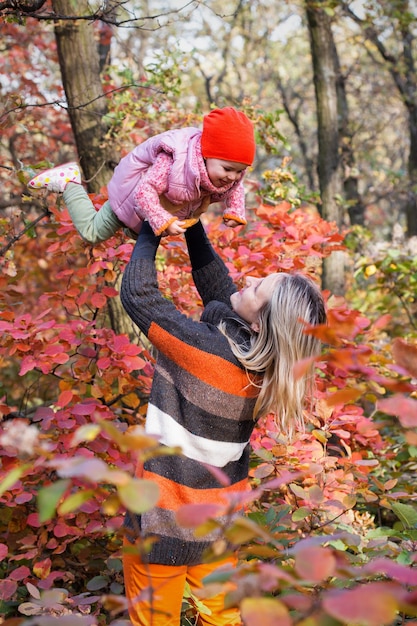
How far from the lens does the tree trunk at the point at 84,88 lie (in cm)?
350

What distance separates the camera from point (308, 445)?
2.42 m

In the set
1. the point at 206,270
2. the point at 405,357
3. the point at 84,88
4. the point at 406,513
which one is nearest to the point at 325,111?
the point at 84,88

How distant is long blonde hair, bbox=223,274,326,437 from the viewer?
5.70ft

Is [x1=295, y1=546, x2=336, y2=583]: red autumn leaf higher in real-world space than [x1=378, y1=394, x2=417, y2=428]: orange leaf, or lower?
lower

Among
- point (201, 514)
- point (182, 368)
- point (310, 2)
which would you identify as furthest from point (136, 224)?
point (310, 2)

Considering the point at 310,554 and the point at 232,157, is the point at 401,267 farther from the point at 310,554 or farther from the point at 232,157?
the point at 310,554

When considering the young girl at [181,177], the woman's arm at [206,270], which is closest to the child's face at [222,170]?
the young girl at [181,177]

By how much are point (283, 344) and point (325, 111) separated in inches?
177

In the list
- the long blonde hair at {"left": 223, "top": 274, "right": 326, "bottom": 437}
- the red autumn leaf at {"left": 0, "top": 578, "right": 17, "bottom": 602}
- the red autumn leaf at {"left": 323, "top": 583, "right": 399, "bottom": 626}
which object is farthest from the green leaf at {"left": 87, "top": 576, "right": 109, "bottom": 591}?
the red autumn leaf at {"left": 323, "top": 583, "right": 399, "bottom": 626}

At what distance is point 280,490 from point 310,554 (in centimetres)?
191

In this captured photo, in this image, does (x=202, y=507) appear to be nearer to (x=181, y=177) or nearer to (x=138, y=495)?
(x=138, y=495)

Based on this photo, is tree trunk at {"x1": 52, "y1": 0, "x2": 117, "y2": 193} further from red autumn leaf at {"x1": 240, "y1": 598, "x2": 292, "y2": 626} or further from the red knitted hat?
red autumn leaf at {"x1": 240, "y1": 598, "x2": 292, "y2": 626}

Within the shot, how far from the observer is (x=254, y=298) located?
1846mm

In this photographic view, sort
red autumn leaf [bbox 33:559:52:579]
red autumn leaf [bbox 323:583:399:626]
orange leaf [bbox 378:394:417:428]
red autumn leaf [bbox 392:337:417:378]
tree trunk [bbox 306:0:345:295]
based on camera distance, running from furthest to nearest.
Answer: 1. tree trunk [bbox 306:0:345:295]
2. red autumn leaf [bbox 33:559:52:579]
3. red autumn leaf [bbox 392:337:417:378]
4. orange leaf [bbox 378:394:417:428]
5. red autumn leaf [bbox 323:583:399:626]
